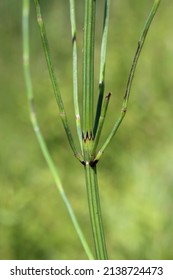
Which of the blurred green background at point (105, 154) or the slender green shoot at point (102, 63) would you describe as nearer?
the slender green shoot at point (102, 63)

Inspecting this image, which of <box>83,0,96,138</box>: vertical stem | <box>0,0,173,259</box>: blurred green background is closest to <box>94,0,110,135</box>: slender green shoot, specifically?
<box>83,0,96,138</box>: vertical stem

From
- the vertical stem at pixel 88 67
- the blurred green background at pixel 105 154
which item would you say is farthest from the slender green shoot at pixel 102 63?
the blurred green background at pixel 105 154

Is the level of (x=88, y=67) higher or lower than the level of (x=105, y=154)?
lower

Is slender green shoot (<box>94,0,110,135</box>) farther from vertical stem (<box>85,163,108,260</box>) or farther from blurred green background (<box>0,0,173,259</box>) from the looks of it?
blurred green background (<box>0,0,173,259</box>)

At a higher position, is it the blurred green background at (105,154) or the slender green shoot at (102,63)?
the blurred green background at (105,154)

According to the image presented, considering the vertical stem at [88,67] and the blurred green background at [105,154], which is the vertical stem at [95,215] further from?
the blurred green background at [105,154]

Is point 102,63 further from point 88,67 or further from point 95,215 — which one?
point 95,215

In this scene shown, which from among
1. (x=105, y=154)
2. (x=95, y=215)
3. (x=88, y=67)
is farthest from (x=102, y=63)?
(x=105, y=154)

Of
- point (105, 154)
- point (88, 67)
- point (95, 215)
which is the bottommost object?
point (95, 215)
